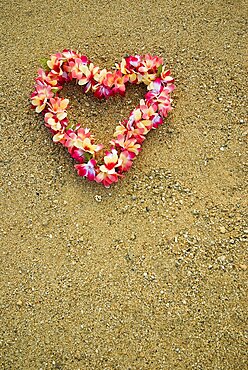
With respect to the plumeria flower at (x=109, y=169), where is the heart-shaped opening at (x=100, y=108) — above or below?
above

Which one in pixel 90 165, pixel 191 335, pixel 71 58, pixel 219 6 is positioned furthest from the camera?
pixel 219 6

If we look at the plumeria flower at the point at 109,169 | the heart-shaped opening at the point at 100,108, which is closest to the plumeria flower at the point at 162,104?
the heart-shaped opening at the point at 100,108

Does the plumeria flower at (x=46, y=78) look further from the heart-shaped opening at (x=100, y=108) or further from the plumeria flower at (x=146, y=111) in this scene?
the plumeria flower at (x=146, y=111)

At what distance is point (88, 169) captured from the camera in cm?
171

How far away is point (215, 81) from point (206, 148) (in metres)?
0.29

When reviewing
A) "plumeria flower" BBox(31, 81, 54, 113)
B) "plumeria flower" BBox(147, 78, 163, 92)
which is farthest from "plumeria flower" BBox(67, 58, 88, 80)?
"plumeria flower" BBox(147, 78, 163, 92)

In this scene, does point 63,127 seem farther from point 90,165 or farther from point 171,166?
point 171,166

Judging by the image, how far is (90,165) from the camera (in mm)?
1698

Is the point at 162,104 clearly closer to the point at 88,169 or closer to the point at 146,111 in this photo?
the point at 146,111

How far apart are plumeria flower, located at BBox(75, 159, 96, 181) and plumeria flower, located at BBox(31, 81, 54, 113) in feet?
0.89

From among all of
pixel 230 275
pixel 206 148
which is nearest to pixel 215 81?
pixel 206 148

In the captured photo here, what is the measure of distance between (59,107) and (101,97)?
0.18 metres

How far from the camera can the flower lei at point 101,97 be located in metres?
1.71

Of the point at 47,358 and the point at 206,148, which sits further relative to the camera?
the point at 206,148
